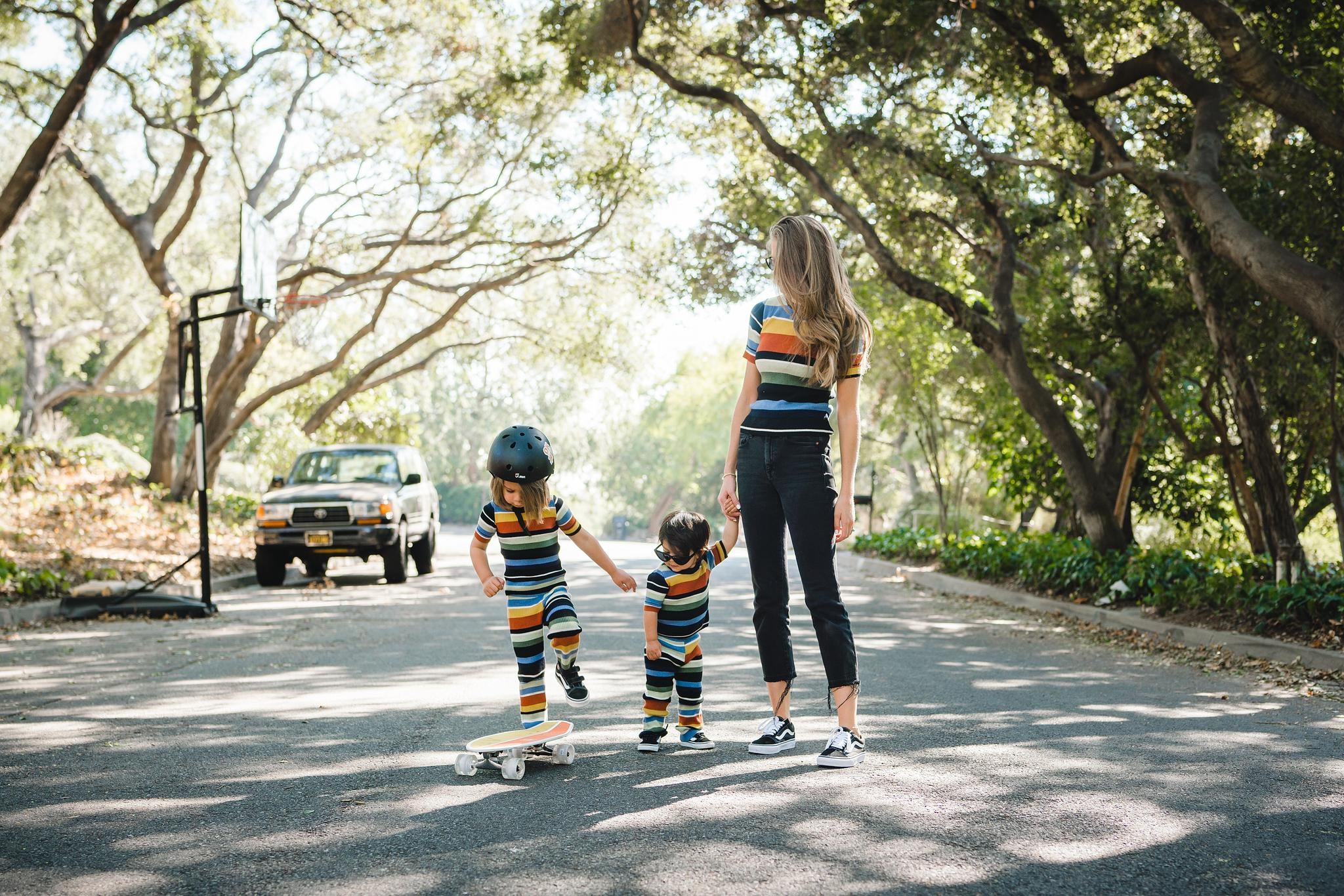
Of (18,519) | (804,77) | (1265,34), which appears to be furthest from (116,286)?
(1265,34)

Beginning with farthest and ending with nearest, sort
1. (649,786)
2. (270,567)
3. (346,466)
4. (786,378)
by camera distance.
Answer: (346,466)
(270,567)
(786,378)
(649,786)

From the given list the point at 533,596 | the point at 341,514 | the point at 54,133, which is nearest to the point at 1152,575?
the point at 533,596

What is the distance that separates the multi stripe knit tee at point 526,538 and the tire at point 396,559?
1179cm

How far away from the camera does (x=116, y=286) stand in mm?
39062

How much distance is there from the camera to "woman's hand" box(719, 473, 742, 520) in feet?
17.5

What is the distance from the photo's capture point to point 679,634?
5.33 meters

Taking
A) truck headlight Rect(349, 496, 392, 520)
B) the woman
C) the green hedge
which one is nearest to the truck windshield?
truck headlight Rect(349, 496, 392, 520)

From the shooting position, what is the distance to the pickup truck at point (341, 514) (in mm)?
16219

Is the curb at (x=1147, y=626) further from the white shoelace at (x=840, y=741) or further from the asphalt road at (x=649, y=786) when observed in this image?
the white shoelace at (x=840, y=741)

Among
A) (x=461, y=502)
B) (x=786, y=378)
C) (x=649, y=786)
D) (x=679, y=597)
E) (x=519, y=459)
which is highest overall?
(x=786, y=378)

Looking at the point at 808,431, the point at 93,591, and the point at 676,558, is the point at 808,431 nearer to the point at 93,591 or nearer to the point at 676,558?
the point at 676,558

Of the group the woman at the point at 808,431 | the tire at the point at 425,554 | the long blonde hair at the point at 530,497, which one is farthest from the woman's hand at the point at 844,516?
the tire at the point at 425,554

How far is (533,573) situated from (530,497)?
0.33 metres

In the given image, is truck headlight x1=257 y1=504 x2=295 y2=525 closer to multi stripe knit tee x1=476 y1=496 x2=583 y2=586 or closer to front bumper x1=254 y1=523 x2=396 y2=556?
front bumper x1=254 y1=523 x2=396 y2=556
